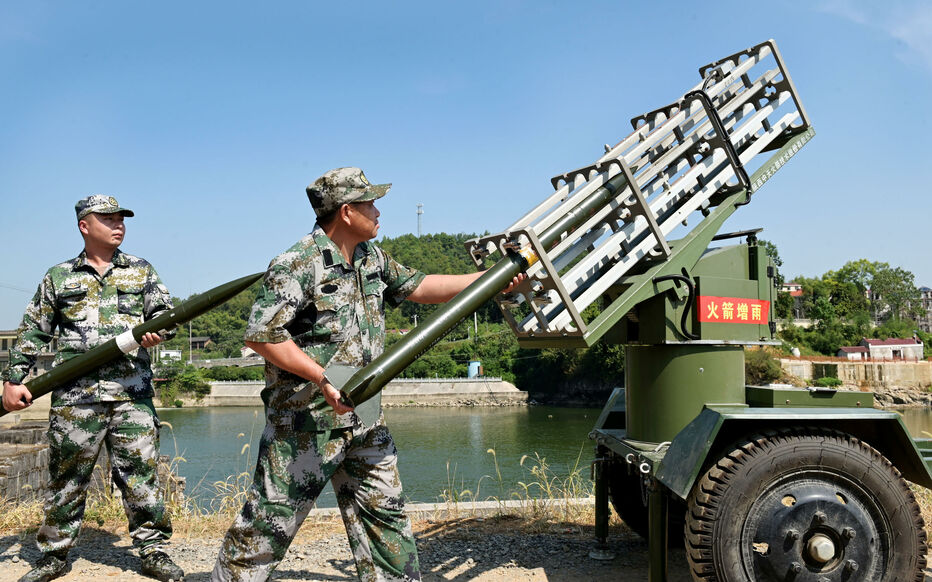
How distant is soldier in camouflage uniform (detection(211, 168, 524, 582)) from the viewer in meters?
3.11

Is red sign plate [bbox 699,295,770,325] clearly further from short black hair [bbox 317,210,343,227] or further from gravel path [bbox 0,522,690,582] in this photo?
short black hair [bbox 317,210,343,227]

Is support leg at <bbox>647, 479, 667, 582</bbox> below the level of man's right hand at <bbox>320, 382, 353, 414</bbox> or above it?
below

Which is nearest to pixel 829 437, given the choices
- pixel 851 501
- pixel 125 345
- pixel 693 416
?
pixel 851 501

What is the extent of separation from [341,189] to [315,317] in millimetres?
584

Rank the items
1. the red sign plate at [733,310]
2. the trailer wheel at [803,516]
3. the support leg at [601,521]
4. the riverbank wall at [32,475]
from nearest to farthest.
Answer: the trailer wheel at [803,516]
the red sign plate at [733,310]
the support leg at [601,521]
the riverbank wall at [32,475]

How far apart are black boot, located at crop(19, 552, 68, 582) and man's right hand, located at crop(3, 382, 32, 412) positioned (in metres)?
0.93

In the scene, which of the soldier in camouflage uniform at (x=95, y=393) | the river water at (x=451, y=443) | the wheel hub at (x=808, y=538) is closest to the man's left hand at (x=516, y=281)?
the wheel hub at (x=808, y=538)

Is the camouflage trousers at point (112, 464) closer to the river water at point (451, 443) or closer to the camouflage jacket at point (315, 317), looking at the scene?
the camouflage jacket at point (315, 317)

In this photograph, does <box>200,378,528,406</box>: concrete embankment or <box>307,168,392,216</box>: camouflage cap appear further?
<box>200,378,528,406</box>: concrete embankment

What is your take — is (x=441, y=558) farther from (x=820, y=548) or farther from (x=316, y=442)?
(x=820, y=548)

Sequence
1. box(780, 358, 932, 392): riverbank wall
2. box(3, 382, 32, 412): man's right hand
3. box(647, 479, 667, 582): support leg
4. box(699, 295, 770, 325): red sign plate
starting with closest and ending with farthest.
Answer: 1. box(647, 479, 667, 582): support leg
2. box(699, 295, 770, 325): red sign plate
3. box(3, 382, 32, 412): man's right hand
4. box(780, 358, 932, 392): riverbank wall

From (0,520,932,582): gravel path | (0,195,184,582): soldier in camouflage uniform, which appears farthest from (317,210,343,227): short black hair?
(0,520,932,582): gravel path

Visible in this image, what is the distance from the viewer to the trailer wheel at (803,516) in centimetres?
353

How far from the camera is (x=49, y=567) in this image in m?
4.38
